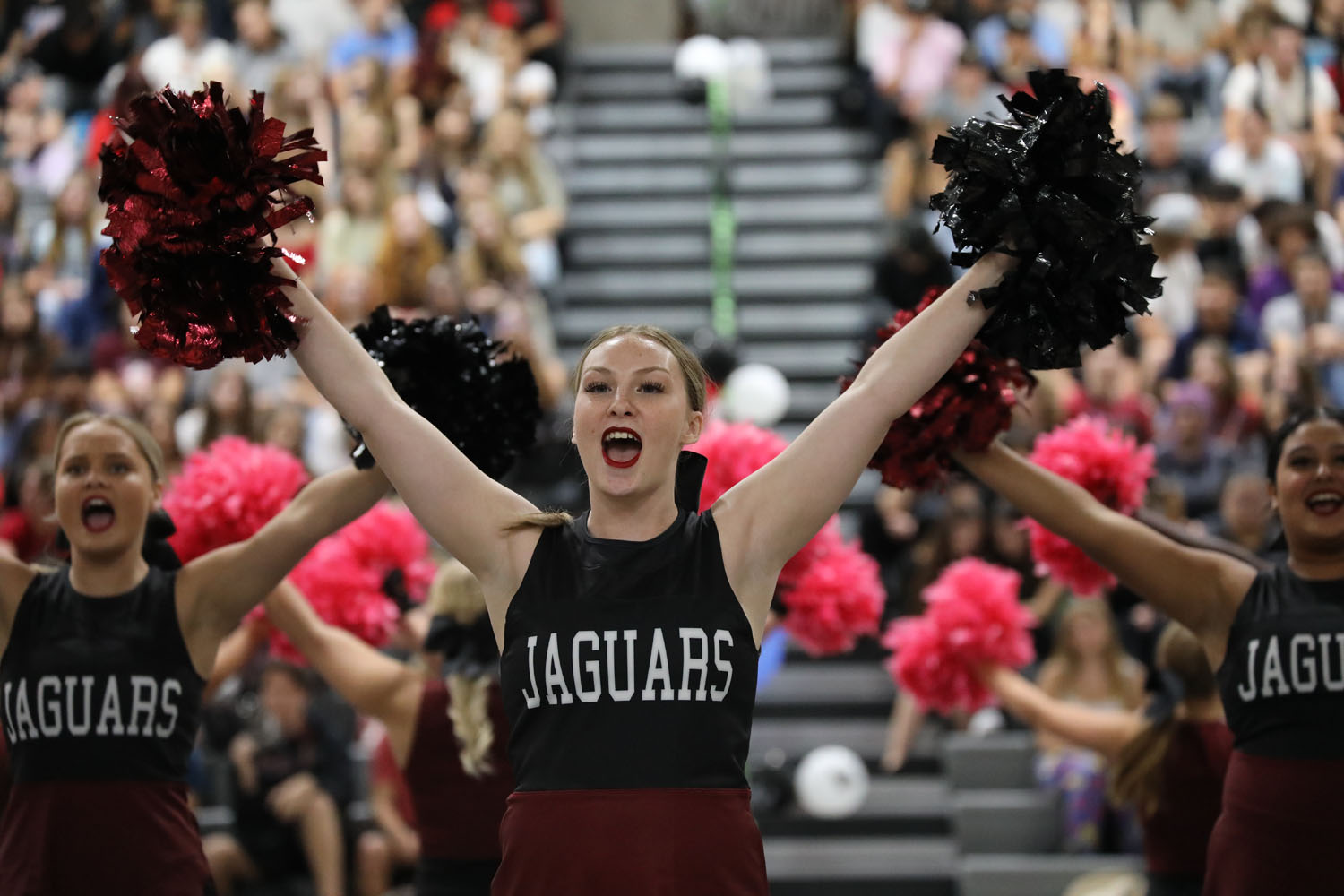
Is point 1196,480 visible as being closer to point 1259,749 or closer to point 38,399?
point 1259,749

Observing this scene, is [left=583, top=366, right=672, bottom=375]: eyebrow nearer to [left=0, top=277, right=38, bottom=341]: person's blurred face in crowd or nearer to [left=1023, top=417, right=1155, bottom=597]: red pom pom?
[left=1023, top=417, right=1155, bottom=597]: red pom pom

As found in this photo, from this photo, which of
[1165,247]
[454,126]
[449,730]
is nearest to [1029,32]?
[1165,247]

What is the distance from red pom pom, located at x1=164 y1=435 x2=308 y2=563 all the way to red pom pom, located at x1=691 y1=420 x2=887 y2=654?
124 cm

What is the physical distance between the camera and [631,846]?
2.82 meters

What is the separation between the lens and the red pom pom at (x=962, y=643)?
513 cm

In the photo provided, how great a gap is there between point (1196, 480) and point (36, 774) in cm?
553

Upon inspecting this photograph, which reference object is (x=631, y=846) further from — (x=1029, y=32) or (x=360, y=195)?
(x=1029, y=32)

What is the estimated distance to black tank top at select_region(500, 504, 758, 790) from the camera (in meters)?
2.88

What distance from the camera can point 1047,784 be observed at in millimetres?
7133

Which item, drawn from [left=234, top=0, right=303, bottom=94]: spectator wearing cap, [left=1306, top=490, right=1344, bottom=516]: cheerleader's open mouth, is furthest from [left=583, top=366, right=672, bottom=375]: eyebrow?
[left=234, top=0, right=303, bottom=94]: spectator wearing cap

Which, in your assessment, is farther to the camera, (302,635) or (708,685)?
(302,635)

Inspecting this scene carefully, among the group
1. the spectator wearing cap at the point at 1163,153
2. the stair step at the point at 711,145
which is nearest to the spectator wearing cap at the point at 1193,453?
the spectator wearing cap at the point at 1163,153

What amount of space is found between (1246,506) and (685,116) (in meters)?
6.59

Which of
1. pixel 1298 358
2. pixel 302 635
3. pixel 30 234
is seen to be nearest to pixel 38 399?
pixel 30 234
